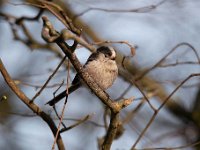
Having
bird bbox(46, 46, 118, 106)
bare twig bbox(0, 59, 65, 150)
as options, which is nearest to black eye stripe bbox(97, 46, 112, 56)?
bird bbox(46, 46, 118, 106)

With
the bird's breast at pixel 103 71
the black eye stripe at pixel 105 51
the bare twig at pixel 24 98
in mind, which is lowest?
the bird's breast at pixel 103 71

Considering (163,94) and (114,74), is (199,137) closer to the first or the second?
(163,94)

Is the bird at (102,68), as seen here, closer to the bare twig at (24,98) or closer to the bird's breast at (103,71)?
the bird's breast at (103,71)

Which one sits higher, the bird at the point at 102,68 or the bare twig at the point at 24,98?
the bare twig at the point at 24,98

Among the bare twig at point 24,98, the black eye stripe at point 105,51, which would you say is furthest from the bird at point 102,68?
the bare twig at point 24,98

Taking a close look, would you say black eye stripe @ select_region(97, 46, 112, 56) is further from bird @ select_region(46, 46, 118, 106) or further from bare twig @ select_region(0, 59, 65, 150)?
bare twig @ select_region(0, 59, 65, 150)

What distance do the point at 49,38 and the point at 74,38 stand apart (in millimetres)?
115

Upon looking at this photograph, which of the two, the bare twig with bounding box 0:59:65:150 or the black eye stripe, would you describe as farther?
the black eye stripe

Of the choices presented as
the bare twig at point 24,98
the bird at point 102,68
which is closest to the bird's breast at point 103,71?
the bird at point 102,68

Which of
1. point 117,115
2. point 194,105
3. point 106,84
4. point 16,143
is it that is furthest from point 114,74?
point 16,143

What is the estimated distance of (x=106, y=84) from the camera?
4.20m

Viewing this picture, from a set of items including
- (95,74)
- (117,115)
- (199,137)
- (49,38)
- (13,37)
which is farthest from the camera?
(199,137)

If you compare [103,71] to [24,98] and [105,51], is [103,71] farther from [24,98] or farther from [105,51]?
[24,98]

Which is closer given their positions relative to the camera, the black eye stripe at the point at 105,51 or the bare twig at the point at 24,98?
the bare twig at the point at 24,98
